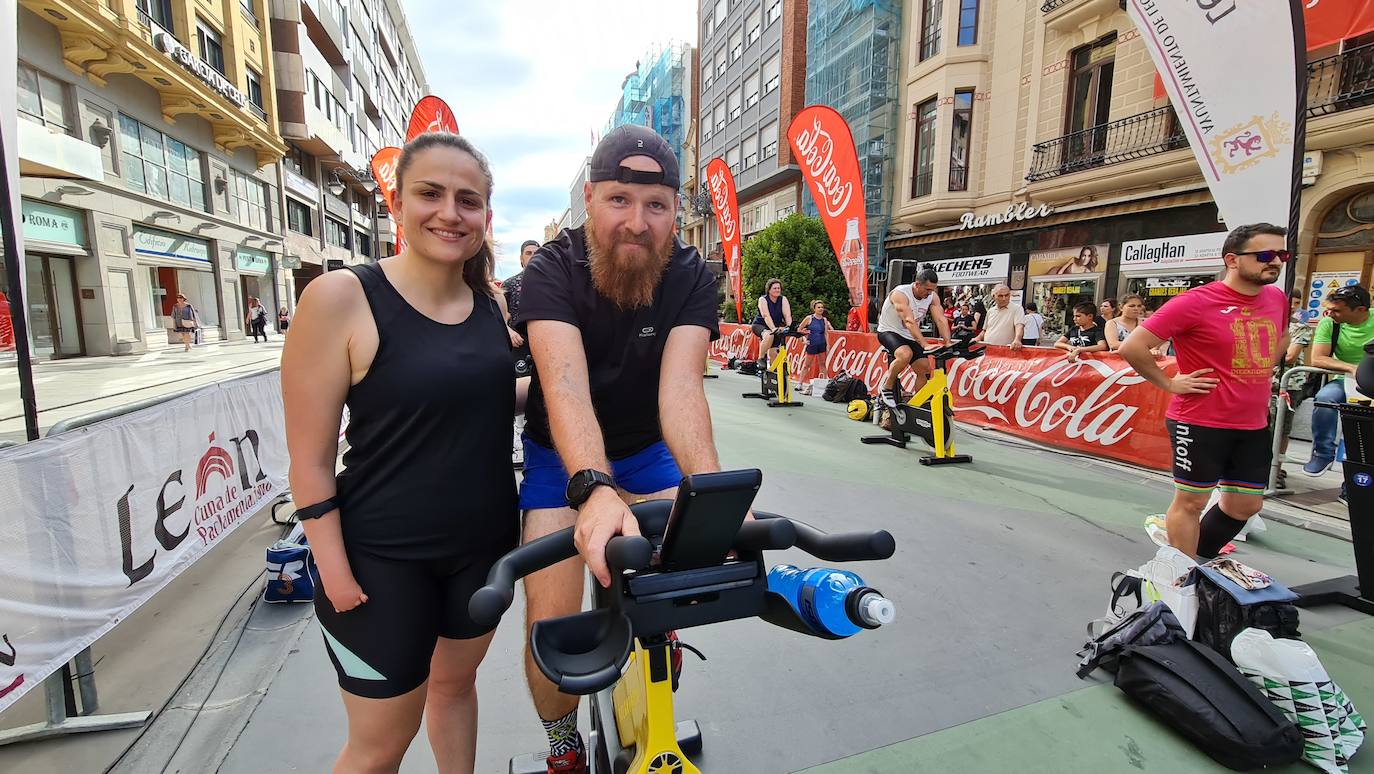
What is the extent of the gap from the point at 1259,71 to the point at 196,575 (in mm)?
7019

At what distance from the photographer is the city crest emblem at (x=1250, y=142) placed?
3.65 meters

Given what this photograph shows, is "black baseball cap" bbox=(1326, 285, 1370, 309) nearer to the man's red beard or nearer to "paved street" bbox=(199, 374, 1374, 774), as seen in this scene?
"paved street" bbox=(199, 374, 1374, 774)

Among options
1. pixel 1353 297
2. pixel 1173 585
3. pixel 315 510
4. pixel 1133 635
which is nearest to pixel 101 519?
pixel 315 510

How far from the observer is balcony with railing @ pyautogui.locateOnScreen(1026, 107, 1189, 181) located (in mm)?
12031

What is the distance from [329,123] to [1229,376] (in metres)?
36.6

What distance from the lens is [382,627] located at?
1.38 meters

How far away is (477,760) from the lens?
78.5 inches

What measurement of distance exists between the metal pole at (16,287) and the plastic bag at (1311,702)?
424cm

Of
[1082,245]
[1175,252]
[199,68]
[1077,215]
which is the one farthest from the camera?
[199,68]

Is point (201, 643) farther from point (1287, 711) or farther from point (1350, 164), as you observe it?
point (1350, 164)

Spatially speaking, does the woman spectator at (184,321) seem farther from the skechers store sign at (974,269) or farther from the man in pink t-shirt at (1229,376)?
the man in pink t-shirt at (1229,376)

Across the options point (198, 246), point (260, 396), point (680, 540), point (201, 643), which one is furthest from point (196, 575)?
point (198, 246)

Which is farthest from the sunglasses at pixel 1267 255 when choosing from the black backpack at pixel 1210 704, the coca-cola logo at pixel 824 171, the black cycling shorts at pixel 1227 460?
the coca-cola logo at pixel 824 171

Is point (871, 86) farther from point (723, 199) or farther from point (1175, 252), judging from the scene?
point (1175, 252)
